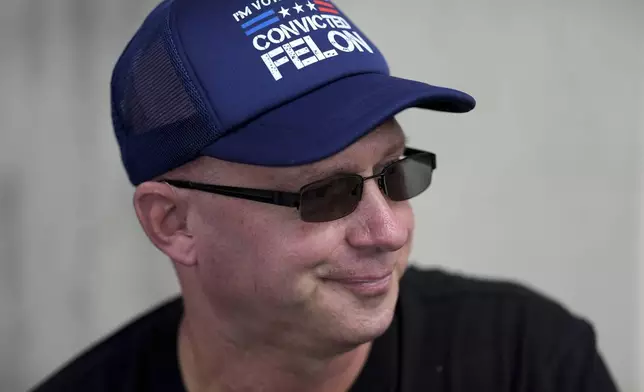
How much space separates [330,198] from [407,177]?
4.8 inches

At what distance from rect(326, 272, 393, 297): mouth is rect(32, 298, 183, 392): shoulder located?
1.28 ft

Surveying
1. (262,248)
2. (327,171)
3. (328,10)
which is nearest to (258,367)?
(262,248)

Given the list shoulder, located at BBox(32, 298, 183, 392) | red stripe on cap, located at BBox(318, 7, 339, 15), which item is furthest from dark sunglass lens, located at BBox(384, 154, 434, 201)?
shoulder, located at BBox(32, 298, 183, 392)

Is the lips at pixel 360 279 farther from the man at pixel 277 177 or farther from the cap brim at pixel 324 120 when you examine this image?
the cap brim at pixel 324 120

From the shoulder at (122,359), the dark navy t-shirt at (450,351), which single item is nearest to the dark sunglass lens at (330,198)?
the dark navy t-shirt at (450,351)

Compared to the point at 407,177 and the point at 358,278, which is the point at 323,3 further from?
the point at 358,278

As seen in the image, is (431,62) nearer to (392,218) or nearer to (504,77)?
(504,77)

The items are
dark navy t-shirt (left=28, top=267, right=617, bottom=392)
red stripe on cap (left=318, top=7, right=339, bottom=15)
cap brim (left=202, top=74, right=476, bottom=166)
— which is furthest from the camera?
dark navy t-shirt (left=28, top=267, right=617, bottom=392)

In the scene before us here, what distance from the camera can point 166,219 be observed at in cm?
94

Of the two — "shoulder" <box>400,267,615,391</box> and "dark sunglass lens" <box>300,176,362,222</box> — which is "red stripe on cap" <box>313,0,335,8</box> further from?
"shoulder" <box>400,267,615,391</box>

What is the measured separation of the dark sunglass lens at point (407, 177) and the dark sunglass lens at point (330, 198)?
0.06 meters

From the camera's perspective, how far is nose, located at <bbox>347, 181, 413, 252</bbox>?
2.71 feet

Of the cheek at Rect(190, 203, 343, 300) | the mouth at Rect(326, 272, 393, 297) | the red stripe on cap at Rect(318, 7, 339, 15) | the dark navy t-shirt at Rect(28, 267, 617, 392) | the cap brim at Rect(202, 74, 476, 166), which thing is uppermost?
the red stripe on cap at Rect(318, 7, 339, 15)

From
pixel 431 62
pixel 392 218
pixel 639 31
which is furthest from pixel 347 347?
pixel 639 31
